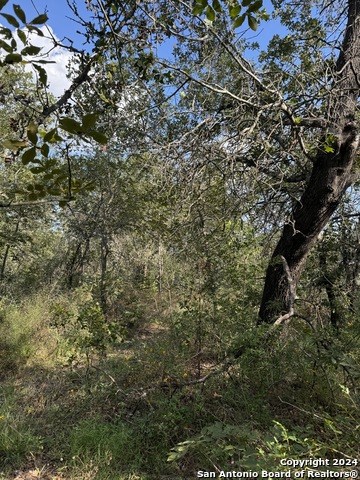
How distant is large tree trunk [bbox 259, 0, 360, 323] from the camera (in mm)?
2744

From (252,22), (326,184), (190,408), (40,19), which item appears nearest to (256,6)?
(252,22)

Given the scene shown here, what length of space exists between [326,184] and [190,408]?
2429mm

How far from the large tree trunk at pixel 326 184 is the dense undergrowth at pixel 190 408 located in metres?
0.39

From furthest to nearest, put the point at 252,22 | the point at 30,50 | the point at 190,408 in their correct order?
the point at 190,408
the point at 252,22
the point at 30,50

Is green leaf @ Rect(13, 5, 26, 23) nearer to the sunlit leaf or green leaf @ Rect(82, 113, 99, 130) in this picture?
the sunlit leaf

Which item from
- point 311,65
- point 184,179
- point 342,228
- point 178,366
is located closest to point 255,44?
point 311,65

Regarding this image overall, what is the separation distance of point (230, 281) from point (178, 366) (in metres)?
1.21

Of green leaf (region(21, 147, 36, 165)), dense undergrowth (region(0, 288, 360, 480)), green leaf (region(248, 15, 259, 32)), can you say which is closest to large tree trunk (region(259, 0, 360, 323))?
dense undergrowth (region(0, 288, 360, 480))

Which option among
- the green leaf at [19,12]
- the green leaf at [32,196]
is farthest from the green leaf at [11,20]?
the green leaf at [32,196]

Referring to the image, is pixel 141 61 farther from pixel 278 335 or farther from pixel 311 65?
pixel 278 335

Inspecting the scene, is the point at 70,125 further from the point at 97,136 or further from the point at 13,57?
the point at 13,57

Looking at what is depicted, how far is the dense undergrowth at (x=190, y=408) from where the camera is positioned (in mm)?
1835

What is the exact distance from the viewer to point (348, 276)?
159 inches

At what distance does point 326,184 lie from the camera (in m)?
2.85
